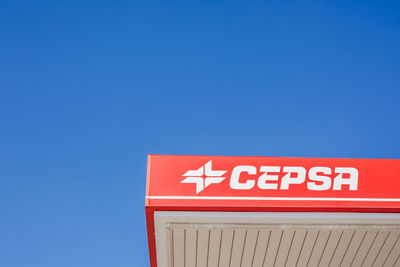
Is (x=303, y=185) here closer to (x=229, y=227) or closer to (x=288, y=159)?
(x=288, y=159)

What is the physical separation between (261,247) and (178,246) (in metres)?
0.93

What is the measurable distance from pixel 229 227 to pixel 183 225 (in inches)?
19.0

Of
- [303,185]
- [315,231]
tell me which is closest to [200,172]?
[303,185]

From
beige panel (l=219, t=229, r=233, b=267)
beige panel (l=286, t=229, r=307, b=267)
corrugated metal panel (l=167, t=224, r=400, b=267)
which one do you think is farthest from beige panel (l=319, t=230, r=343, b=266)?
beige panel (l=219, t=229, r=233, b=267)

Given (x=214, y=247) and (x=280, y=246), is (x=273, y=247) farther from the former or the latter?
(x=214, y=247)

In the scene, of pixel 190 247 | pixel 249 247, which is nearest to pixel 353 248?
pixel 249 247

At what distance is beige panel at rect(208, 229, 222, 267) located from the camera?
5.27m

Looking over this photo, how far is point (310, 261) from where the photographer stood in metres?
5.76

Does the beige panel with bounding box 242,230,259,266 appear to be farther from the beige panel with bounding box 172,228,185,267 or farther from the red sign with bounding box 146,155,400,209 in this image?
the beige panel with bounding box 172,228,185,267

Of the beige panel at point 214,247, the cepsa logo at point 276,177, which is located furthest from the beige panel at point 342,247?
the beige panel at point 214,247

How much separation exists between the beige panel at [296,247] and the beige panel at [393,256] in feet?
3.56

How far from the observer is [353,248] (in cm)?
560

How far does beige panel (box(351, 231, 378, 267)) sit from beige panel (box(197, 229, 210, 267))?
1.76 m

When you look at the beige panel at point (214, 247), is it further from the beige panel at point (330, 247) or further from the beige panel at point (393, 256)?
the beige panel at point (393, 256)
